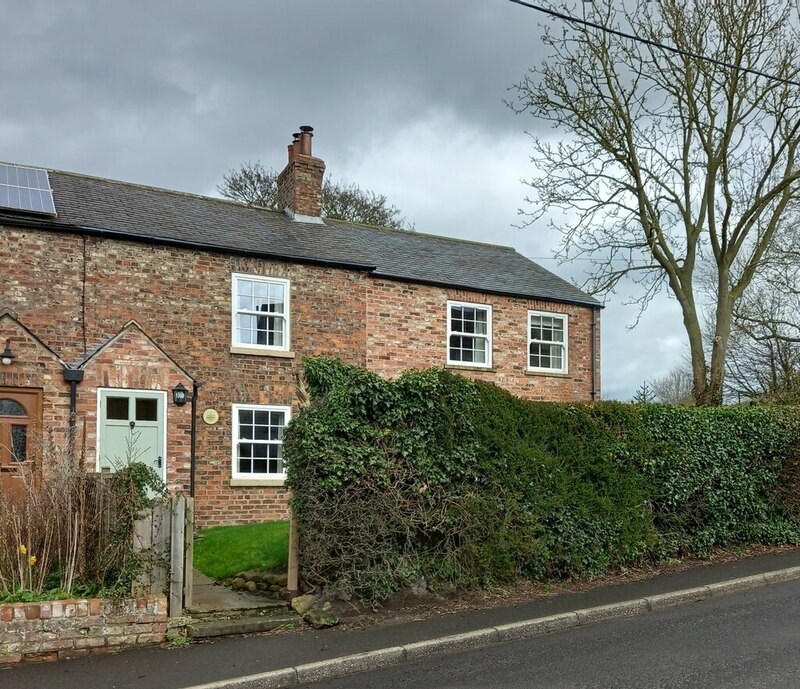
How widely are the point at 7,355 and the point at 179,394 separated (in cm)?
297

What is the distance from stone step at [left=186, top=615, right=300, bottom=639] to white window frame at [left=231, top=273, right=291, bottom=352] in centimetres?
933

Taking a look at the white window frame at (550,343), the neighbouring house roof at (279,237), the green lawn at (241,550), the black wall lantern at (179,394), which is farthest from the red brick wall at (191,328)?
the green lawn at (241,550)

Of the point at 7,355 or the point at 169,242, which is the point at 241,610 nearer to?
the point at 7,355

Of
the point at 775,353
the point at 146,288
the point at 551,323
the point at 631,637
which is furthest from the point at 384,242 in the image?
the point at 775,353

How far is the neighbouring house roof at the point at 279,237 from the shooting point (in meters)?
16.2

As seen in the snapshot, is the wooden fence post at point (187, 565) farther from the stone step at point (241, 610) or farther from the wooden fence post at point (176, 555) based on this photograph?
the wooden fence post at point (176, 555)

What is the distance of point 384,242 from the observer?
21719 mm

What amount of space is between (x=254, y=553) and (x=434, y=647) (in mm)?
4081

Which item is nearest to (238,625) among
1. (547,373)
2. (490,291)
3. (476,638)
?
(476,638)

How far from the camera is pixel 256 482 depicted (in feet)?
53.2

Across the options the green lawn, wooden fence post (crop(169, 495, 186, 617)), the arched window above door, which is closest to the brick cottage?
the arched window above door

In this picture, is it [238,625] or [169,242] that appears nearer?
[238,625]

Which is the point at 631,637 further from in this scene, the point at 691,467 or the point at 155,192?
the point at 155,192

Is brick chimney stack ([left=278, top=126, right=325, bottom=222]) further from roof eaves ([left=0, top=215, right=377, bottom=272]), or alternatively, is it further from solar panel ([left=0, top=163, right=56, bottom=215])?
solar panel ([left=0, top=163, right=56, bottom=215])
